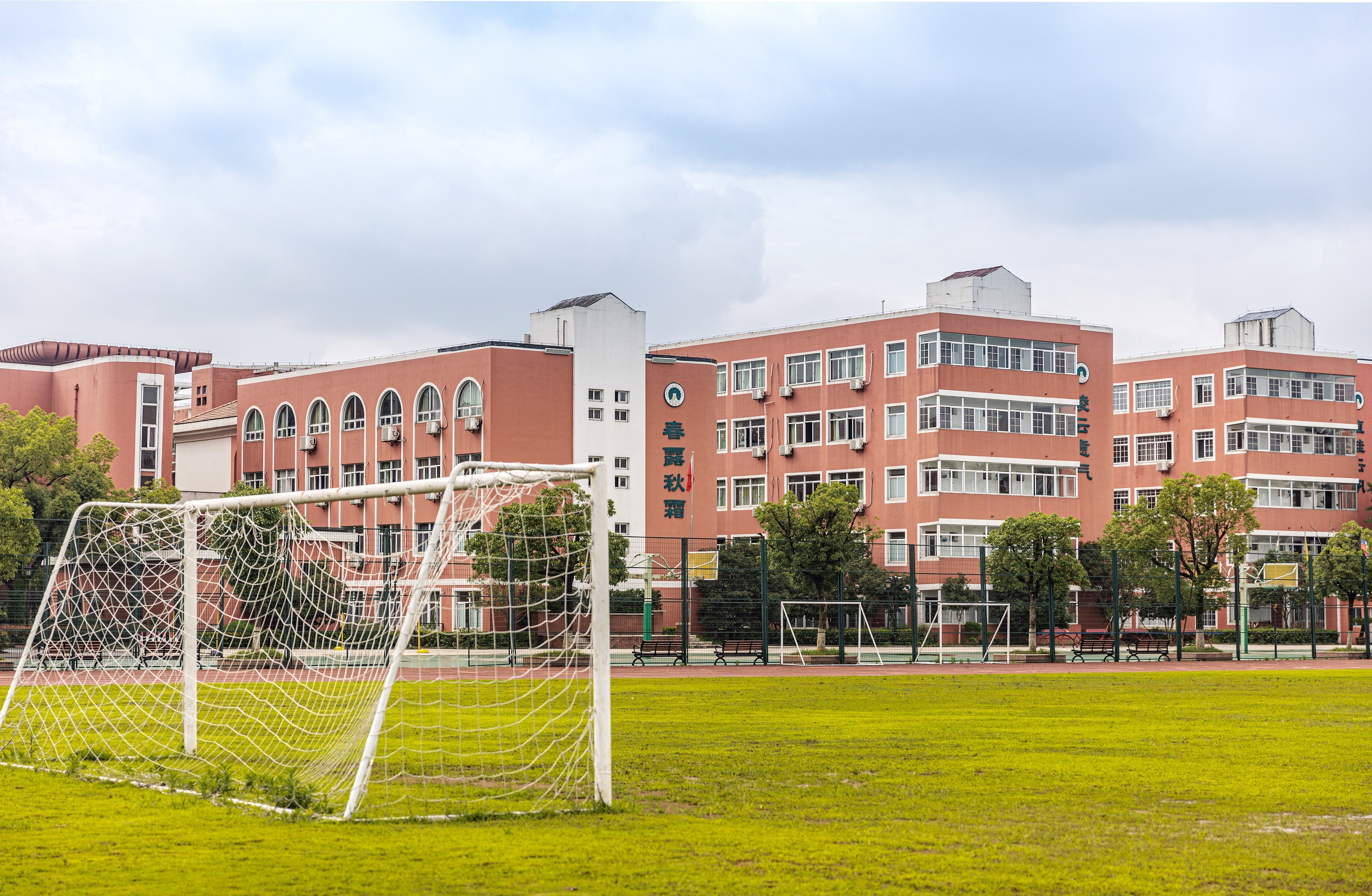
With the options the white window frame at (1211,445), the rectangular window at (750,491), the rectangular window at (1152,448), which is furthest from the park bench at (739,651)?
the rectangular window at (1152,448)

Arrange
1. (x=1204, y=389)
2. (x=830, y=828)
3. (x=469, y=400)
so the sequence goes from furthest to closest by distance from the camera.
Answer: (x=1204, y=389), (x=469, y=400), (x=830, y=828)

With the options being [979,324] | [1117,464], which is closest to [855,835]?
[979,324]

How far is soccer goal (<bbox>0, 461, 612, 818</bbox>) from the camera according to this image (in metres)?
11.0

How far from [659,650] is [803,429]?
1354 inches

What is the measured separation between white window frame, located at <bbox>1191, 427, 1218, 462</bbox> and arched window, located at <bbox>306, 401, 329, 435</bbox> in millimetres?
43300

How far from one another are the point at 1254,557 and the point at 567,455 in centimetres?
3477

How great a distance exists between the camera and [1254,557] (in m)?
72.9

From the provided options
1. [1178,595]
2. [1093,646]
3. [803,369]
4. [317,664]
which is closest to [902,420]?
[803,369]

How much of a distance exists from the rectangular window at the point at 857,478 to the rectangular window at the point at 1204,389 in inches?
806

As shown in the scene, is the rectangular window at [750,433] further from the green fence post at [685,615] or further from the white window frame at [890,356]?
the green fence post at [685,615]

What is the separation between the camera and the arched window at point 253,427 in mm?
70750

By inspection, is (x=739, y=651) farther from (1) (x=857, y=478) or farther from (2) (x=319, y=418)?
(2) (x=319, y=418)

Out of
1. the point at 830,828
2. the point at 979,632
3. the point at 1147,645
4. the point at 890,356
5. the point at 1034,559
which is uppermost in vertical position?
the point at 890,356

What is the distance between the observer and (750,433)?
71938 millimetres
